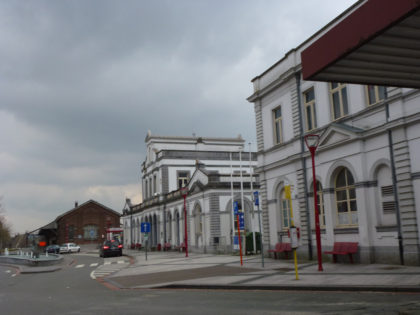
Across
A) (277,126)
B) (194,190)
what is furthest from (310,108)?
(194,190)

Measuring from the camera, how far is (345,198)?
65.4 feet

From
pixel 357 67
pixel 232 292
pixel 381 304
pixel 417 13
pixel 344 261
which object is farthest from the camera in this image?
pixel 344 261

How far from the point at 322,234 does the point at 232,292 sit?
30.9ft

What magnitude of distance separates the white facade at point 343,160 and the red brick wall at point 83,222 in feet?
220

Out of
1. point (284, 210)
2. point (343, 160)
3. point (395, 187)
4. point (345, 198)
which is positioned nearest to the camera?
point (395, 187)

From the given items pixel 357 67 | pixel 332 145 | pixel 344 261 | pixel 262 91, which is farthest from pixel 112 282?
pixel 262 91

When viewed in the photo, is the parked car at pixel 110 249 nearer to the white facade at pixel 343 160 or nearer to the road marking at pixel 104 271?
the road marking at pixel 104 271

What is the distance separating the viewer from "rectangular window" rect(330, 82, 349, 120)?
65.6 feet

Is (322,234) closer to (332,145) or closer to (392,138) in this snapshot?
(332,145)

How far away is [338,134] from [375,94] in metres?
2.41

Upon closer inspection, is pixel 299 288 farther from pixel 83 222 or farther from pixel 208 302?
pixel 83 222

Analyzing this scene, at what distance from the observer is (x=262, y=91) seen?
85.6ft

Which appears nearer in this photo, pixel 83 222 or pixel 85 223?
pixel 83 222

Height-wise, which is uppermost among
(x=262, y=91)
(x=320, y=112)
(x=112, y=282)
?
(x=262, y=91)
